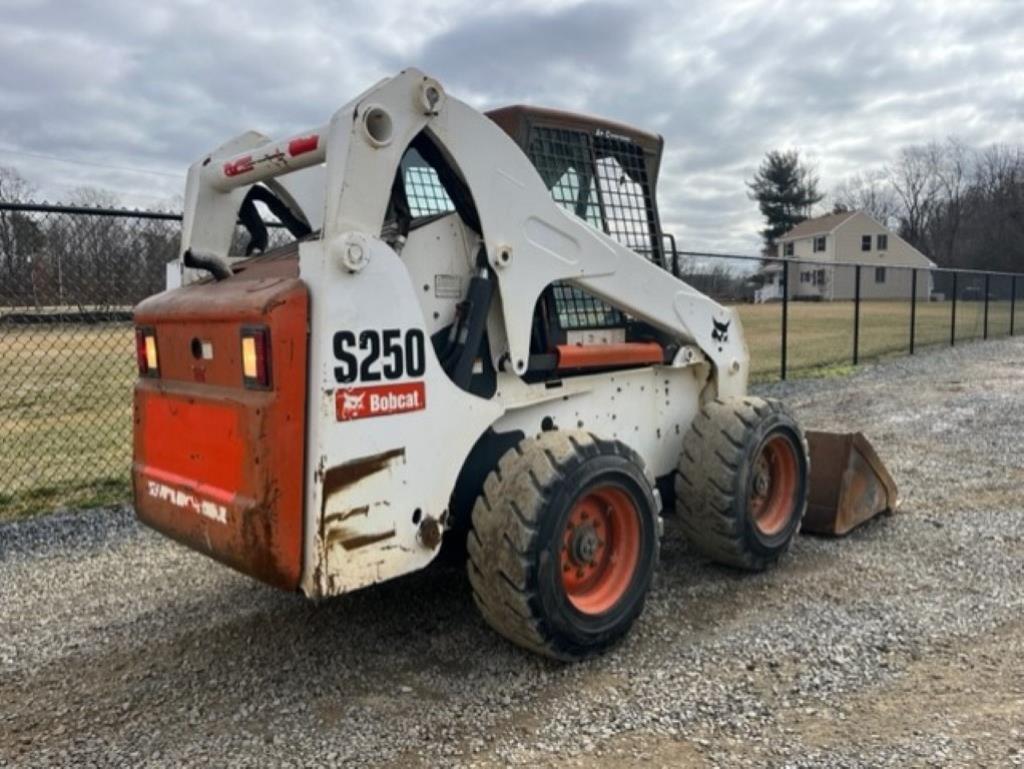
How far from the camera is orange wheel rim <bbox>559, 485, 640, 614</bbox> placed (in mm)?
3488

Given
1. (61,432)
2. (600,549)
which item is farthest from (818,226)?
(600,549)

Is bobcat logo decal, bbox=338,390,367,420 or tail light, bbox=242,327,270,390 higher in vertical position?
tail light, bbox=242,327,270,390

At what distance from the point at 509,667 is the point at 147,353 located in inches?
80.5

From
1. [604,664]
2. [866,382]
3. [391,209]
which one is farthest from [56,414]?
[866,382]

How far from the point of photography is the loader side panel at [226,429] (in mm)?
2803

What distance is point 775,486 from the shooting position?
4707 mm

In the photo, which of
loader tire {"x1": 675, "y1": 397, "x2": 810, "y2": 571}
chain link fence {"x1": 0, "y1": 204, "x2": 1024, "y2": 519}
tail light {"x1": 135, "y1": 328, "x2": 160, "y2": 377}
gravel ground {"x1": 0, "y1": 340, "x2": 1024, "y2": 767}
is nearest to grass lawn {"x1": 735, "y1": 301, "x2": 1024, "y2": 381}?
loader tire {"x1": 675, "y1": 397, "x2": 810, "y2": 571}

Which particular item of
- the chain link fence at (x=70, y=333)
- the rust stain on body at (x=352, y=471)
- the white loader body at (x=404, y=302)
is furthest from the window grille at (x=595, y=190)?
the rust stain on body at (x=352, y=471)

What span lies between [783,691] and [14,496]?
550cm

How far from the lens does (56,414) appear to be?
9.05 meters

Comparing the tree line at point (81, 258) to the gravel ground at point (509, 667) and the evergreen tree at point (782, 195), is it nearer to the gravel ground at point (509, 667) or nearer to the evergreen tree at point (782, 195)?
the gravel ground at point (509, 667)

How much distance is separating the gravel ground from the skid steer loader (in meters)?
0.32

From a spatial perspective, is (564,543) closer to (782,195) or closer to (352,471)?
(352,471)

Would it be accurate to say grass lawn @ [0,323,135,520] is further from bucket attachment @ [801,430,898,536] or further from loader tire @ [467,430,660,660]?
bucket attachment @ [801,430,898,536]
